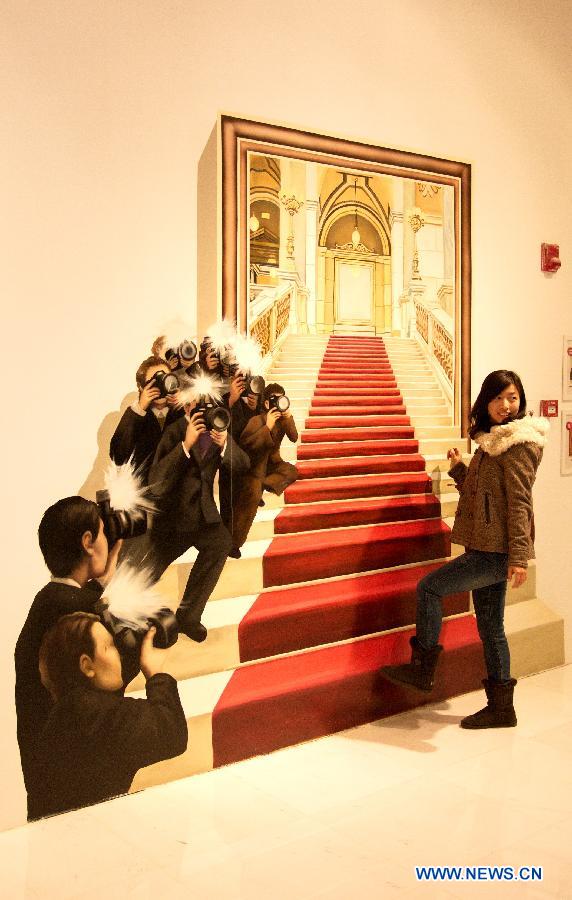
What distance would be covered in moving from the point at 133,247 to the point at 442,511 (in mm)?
1833

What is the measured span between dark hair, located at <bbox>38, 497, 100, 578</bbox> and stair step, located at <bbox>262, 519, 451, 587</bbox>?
2.54 feet

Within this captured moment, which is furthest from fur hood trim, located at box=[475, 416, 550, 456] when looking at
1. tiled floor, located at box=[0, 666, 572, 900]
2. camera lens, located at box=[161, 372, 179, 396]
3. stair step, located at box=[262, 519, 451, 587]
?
camera lens, located at box=[161, 372, 179, 396]

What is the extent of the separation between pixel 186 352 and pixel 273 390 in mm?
435

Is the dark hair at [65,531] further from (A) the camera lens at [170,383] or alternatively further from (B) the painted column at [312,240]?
(B) the painted column at [312,240]

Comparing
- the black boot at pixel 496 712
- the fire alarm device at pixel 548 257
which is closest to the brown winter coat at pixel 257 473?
the black boot at pixel 496 712

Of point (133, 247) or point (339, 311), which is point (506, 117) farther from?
point (133, 247)

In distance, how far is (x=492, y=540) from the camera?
3.22 meters

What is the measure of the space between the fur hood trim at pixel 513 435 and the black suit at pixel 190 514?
981 millimetres

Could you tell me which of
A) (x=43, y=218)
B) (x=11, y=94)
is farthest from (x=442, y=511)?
(x=11, y=94)

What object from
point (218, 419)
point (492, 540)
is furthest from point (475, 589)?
point (218, 419)

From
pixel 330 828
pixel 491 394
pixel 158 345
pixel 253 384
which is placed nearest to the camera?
pixel 330 828

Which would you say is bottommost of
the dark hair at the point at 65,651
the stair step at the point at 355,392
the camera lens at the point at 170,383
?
the dark hair at the point at 65,651

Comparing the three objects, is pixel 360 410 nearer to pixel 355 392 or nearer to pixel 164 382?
pixel 355 392

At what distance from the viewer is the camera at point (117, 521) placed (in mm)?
2754
